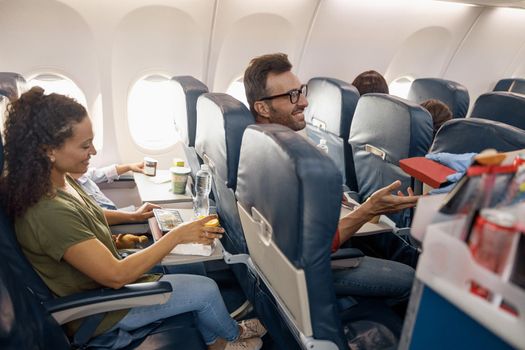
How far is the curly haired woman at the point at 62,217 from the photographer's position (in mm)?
1597

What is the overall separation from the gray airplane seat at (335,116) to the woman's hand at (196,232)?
1.48 meters

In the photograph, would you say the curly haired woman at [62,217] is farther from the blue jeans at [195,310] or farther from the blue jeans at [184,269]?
the blue jeans at [184,269]

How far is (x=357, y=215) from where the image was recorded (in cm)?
207

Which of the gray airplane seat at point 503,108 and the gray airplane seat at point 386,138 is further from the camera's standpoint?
the gray airplane seat at point 503,108

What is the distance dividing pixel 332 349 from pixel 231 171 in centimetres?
92

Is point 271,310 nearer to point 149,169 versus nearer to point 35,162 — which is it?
point 35,162

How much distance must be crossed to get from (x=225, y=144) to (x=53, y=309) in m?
0.98

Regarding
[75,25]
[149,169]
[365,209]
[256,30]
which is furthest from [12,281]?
[256,30]

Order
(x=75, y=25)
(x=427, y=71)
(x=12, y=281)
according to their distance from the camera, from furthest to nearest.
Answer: (x=427, y=71)
(x=75, y=25)
(x=12, y=281)

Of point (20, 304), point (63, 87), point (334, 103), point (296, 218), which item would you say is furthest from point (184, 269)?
point (63, 87)

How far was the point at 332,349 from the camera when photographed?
148 centimetres

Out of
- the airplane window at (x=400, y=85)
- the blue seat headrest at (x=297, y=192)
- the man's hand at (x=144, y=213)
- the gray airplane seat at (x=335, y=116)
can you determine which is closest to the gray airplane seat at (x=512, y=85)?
the airplane window at (x=400, y=85)

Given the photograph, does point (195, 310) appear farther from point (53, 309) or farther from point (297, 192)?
point (297, 192)

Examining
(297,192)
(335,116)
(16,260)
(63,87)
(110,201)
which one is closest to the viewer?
(297,192)
